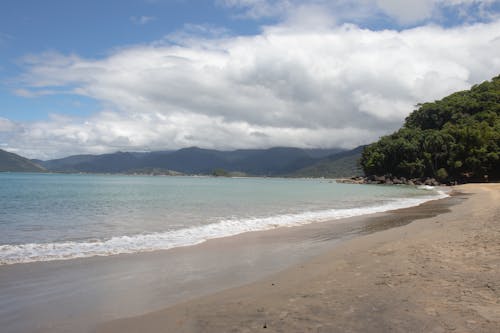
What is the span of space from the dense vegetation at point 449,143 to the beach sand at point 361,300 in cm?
8745

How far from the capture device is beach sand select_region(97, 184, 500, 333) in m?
5.16

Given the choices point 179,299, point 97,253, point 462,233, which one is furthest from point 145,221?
point 462,233

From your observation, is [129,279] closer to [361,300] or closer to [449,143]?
[361,300]

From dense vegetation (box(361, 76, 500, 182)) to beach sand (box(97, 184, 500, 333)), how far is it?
87454mm

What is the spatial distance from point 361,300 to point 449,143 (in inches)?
4006

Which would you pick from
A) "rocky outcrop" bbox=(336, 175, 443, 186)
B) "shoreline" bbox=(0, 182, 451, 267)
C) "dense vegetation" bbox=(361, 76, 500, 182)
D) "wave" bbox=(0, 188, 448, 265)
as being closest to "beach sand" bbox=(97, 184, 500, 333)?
"shoreline" bbox=(0, 182, 451, 267)

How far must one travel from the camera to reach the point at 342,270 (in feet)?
28.6

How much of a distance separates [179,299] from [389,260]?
571 centimetres

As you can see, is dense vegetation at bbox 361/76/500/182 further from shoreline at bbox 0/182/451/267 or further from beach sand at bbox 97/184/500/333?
beach sand at bbox 97/184/500/333

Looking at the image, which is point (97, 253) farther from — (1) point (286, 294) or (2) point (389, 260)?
(2) point (389, 260)

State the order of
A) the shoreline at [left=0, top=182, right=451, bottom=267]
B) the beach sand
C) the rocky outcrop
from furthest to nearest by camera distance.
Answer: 1. the rocky outcrop
2. the shoreline at [left=0, top=182, right=451, bottom=267]
3. the beach sand

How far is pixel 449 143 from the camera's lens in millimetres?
93312

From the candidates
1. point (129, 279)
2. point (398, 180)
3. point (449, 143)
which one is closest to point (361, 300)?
point (129, 279)

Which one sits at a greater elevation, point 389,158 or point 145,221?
point 389,158
